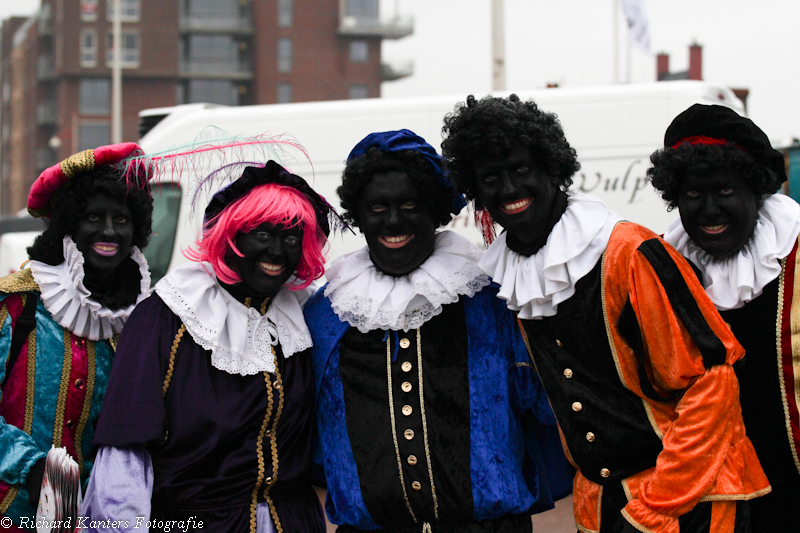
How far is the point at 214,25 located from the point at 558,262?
4208cm

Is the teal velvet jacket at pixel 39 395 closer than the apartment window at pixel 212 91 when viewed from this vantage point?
Yes

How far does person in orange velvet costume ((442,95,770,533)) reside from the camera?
196cm

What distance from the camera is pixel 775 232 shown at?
226 centimetres

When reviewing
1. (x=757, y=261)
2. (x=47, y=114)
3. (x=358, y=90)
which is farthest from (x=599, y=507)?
(x=47, y=114)

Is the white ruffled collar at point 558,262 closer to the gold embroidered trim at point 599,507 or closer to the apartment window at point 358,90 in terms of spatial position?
the gold embroidered trim at point 599,507

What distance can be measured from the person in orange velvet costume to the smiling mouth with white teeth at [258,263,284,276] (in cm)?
62

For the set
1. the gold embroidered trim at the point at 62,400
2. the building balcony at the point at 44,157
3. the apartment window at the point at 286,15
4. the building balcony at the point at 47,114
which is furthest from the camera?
the building balcony at the point at 44,157

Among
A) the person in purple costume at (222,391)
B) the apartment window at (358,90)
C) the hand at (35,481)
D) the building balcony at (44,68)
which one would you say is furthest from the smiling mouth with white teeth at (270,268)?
the building balcony at (44,68)

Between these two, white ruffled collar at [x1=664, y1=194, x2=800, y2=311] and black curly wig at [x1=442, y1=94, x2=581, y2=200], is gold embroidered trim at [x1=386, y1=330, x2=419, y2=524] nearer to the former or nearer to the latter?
black curly wig at [x1=442, y1=94, x2=581, y2=200]

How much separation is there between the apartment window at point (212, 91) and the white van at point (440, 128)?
3585 cm

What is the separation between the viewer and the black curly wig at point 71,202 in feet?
8.32

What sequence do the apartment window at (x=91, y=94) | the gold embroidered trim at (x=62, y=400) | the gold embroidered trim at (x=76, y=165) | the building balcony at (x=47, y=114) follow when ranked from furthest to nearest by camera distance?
the building balcony at (x=47, y=114), the apartment window at (x=91, y=94), the gold embroidered trim at (x=76, y=165), the gold embroidered trim at (x=62, y=400)

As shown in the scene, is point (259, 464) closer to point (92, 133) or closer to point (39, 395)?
point (39, 395)

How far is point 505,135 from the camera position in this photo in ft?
7.15
